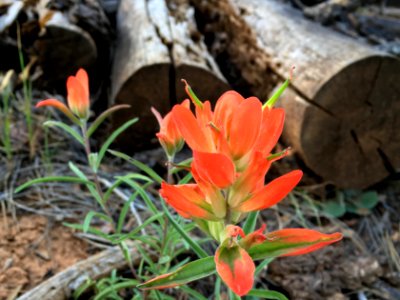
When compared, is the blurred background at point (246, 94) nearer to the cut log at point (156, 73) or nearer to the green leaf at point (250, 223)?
the cut log at point (156, 73)

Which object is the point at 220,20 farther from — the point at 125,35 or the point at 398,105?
the point at 398,105

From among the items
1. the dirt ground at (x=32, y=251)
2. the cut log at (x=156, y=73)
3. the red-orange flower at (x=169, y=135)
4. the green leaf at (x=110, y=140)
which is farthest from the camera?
the cut log at (x=156, y=73)

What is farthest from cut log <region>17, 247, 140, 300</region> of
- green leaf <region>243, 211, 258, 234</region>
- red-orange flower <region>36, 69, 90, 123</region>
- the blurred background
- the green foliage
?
the green foliage

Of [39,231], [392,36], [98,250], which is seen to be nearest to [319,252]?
[98,250]

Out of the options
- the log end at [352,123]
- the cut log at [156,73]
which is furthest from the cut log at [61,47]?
the log end at [352,123]

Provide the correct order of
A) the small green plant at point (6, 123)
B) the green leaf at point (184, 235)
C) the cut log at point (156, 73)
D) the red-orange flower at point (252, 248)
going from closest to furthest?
the red-orange flower at point (252, 248) → the green leaf at point (184, 235) → the small green plant at point (6, 123) → the cut log at point (156, 73)
